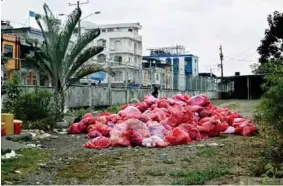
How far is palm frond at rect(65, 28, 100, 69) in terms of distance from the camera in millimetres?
14859

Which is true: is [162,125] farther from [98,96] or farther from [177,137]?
[98,96]

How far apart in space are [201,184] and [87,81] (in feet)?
57.6

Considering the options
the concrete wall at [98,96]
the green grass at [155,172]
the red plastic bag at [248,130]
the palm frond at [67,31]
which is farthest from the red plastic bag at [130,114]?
the concrete wall at [98,96]

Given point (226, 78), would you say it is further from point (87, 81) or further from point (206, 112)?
point (206, 112)

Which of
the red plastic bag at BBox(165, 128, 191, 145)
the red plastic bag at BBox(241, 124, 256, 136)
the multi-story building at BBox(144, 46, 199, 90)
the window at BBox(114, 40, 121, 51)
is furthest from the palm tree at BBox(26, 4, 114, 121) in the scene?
the window at BBox(114, 40, 121, 51)

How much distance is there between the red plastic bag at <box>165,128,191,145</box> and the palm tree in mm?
5122

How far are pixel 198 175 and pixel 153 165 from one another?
1231mm

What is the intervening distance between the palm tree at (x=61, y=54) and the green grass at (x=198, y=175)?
832 centimetres

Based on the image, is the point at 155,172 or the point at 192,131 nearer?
the point at 155,172

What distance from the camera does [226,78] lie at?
5100cm

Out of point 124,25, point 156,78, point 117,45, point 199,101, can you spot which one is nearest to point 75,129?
point 199,101

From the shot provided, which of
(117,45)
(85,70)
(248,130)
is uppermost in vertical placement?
(117,45)

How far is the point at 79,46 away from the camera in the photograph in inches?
587

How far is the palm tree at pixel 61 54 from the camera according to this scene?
14484 mm
